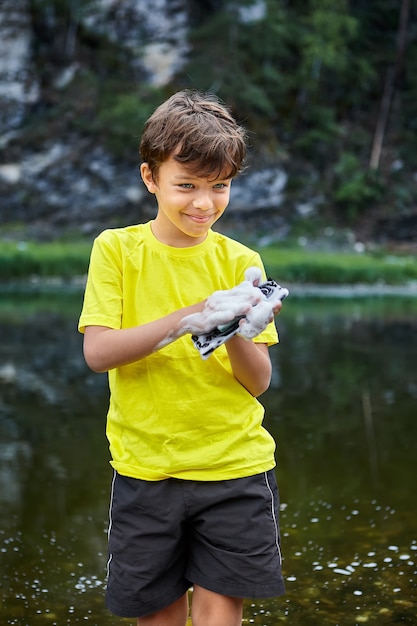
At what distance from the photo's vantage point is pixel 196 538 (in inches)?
92.0

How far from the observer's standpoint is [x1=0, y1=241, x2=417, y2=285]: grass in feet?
65.1

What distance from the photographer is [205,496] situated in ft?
7.39

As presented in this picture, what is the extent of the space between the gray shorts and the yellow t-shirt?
0.04 meters

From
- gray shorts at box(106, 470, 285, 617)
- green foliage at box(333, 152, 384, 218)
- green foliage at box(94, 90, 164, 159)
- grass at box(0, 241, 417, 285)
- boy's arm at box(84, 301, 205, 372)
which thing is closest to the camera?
boy's arm at box(84, 301, 205, 372)

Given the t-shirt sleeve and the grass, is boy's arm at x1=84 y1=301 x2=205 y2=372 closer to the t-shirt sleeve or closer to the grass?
the t-shirt sleeve

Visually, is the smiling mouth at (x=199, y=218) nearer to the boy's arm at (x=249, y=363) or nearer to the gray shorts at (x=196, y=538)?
the boy's arm at (x=249, y=363)

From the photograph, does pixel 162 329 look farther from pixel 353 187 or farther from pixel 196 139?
pixel 353 187

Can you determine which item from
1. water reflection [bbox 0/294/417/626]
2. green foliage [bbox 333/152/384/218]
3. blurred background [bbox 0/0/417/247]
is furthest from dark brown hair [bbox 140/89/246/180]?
green foliage [bbox 333/152/384/218]

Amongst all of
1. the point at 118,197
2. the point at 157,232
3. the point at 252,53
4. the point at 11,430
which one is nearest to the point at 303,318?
the point at 11,430

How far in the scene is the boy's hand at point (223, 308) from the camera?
205cm

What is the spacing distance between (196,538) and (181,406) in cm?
34

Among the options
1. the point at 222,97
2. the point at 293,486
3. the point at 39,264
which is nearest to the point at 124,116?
the point at 222,97

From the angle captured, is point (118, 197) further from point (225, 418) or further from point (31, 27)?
point (225, 418)

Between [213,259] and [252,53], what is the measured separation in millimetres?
27826
